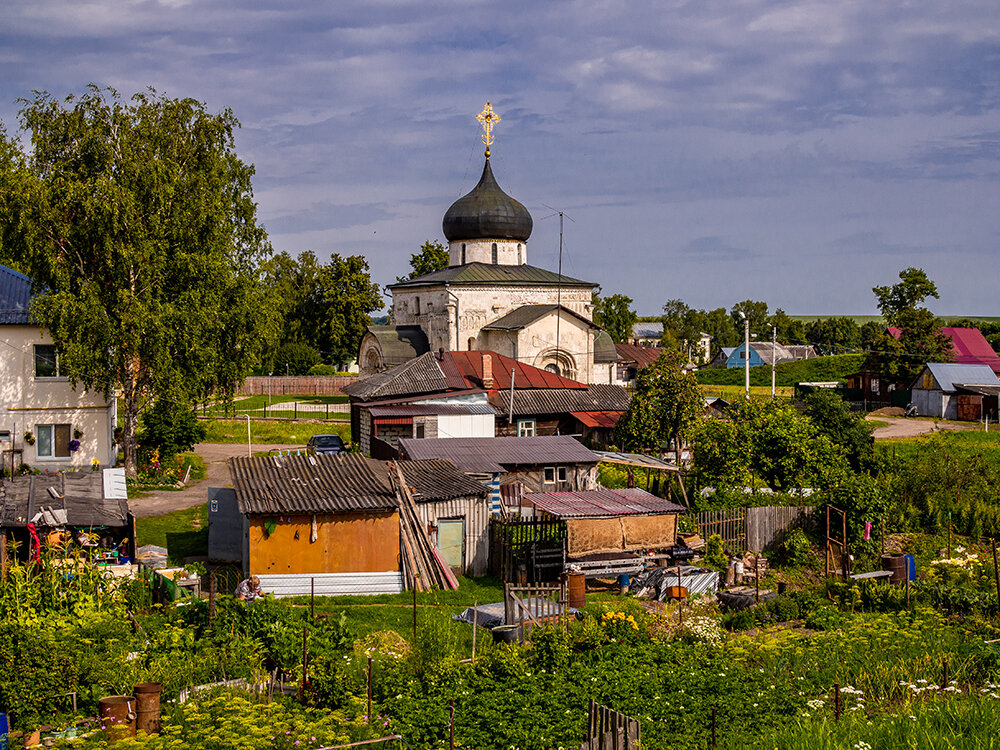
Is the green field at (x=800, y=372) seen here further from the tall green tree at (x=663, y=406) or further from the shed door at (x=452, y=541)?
the shed door at (x=452, y=541)

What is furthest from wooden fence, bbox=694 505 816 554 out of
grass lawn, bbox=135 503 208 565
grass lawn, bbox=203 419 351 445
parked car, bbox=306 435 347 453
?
grass lawn, bbox=203 419 351 445

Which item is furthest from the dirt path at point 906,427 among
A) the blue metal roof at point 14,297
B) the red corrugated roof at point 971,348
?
the blue metal roof at point 14,297

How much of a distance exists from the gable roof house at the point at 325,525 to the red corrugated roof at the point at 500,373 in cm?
1628

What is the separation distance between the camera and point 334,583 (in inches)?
725

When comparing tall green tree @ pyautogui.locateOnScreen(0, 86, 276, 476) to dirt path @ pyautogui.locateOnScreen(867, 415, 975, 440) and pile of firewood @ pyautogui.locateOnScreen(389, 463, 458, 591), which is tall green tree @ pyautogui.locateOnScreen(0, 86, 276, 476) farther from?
dirt path @ pyautogui.locateOnScreen(867, 415, 975, 440)

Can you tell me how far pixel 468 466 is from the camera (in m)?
23.4

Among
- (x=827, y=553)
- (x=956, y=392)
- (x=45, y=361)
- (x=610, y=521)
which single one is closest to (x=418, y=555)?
(x=610, y=521)

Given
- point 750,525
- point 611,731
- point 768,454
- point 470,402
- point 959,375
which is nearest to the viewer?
point 611,731

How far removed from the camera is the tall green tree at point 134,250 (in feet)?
90.0

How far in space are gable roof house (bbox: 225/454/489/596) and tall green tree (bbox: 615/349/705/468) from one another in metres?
12.6

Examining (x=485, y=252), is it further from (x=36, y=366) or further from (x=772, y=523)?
(x=772, y=523)

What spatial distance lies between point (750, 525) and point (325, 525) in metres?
9.72

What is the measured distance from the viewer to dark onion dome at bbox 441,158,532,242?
5081cm

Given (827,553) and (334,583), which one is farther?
(827,553)
